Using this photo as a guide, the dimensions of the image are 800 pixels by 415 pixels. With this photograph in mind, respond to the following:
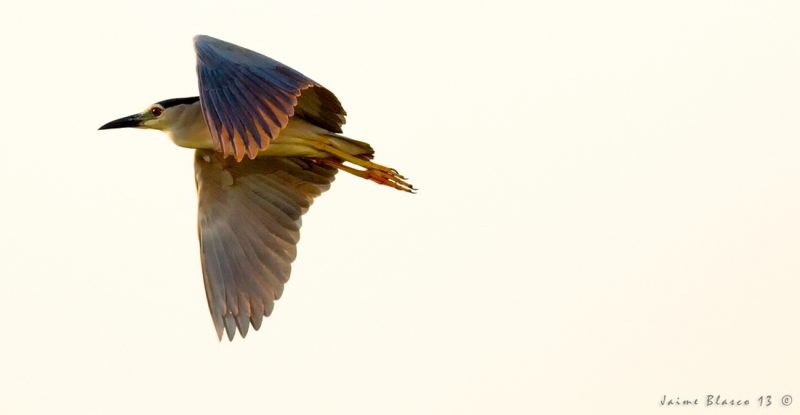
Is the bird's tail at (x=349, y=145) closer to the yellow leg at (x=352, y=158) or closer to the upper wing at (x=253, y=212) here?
the yellow leg at (x=352, y=158)

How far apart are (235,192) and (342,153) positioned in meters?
1.14

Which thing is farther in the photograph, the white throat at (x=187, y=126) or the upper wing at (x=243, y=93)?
the white throat at (x=187, y=126)

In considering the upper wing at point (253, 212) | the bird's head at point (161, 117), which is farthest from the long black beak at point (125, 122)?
the upper wing at point (253, 212)

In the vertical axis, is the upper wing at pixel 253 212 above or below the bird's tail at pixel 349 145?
below

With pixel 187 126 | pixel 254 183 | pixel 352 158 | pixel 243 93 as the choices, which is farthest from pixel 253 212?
pixel 243 93

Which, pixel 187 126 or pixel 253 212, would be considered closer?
pixel 187 126

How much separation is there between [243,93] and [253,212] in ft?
7.04

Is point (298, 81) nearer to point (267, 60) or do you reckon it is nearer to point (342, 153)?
point (267, 60)

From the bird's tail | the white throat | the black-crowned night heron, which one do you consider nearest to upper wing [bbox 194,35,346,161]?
the black-crowned night heron

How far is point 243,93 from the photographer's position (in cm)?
876

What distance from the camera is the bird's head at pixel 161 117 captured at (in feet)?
33.9

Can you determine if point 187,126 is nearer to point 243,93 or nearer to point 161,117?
point 161,117

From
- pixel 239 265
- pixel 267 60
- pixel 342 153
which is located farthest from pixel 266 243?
pixel 267 60

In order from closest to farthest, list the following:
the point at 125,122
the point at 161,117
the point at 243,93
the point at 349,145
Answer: the point at 243,93, the point at 349,145, the point at 161,117, the point at 125,122
